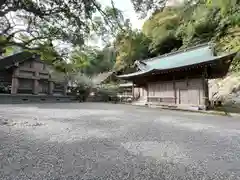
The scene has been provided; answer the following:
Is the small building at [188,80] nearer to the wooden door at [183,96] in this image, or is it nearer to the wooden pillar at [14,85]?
the wooden door at [183,96]

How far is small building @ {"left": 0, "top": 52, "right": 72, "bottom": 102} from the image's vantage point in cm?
1570

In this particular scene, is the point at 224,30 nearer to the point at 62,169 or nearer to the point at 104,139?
the point at 104,139

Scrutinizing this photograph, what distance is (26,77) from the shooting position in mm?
16234

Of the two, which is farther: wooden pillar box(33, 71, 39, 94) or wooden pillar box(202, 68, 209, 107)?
wooden pillar box(33, 71, 39, 94)

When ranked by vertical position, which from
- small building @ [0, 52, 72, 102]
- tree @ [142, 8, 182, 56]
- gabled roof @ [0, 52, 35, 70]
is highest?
tree @ [142, 8, 182, 56]

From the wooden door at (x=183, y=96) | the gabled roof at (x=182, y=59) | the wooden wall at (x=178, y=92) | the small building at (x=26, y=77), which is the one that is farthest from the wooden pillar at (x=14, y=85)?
the wooden door at (x=183, y=96)

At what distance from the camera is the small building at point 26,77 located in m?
15.7

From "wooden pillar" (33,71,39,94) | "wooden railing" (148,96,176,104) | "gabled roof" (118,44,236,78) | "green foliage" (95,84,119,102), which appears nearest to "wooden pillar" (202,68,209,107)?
"gabled roof" (118,44,236,78)

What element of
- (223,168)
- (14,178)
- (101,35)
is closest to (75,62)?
(101,35)

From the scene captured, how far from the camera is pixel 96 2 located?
324 centimetres

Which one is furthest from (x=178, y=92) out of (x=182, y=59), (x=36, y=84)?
(x=36, y=84)

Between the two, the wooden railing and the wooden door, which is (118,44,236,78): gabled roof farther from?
the wooden railing

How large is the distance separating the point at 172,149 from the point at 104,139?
1.31 m

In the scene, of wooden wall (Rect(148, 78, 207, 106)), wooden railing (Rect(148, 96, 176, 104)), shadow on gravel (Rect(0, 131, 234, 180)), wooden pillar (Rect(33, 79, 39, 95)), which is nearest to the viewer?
shadow on gravel (Rect(0, 131, 234, 180))
